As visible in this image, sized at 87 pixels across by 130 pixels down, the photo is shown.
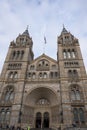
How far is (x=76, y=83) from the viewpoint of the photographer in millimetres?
26875

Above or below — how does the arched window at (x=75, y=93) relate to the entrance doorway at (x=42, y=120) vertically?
above

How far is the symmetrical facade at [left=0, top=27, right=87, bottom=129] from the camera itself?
2352 centimetres

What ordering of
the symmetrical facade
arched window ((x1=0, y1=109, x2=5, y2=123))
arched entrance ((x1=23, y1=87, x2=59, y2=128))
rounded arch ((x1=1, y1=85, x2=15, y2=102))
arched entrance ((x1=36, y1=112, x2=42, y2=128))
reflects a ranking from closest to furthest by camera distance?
the symmetrical facade < arched window ((x1=0, y1=109, x2=5, y2=123)) < arched entrance ((x1=23, y1=87, x2=59, y2=128)) < arched entrance ((x1=36, y1=112, x2=42, y2=128)) < rounded arch ((x1=1, y1=85, x2=15, y2=102))

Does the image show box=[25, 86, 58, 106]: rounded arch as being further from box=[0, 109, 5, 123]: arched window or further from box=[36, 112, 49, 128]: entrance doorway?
box=[0, 109, 5, 123]: arched window

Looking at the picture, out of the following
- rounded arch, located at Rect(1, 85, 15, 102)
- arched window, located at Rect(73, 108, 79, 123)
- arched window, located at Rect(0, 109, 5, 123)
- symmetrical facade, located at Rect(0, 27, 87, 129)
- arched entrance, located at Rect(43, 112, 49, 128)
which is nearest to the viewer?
arched window, located at Rect(73, 108, 79, 123)

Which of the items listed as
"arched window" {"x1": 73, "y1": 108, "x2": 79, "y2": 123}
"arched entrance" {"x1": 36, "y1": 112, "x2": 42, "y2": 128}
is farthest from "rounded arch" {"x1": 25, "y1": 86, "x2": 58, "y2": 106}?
"arched window" {"x1": 73, "y1": 108, "x2": 79, "y2": 123}

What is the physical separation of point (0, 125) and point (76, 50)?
79.4ft

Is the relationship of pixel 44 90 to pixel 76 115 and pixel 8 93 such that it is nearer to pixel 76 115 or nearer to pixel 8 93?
pixel 8 93

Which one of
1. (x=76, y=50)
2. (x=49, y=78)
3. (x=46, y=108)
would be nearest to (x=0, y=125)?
(x=46, y=108)

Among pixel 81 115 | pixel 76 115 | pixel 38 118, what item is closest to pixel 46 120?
pixel 38 118

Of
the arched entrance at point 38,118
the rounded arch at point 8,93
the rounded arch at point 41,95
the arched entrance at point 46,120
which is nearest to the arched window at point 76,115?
the rounded arch at point 41,95

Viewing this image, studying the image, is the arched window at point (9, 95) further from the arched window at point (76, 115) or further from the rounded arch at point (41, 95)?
the arched window at point (76, 115)

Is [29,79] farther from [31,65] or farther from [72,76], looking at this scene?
[72,76]

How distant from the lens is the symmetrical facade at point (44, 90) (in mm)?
23516
